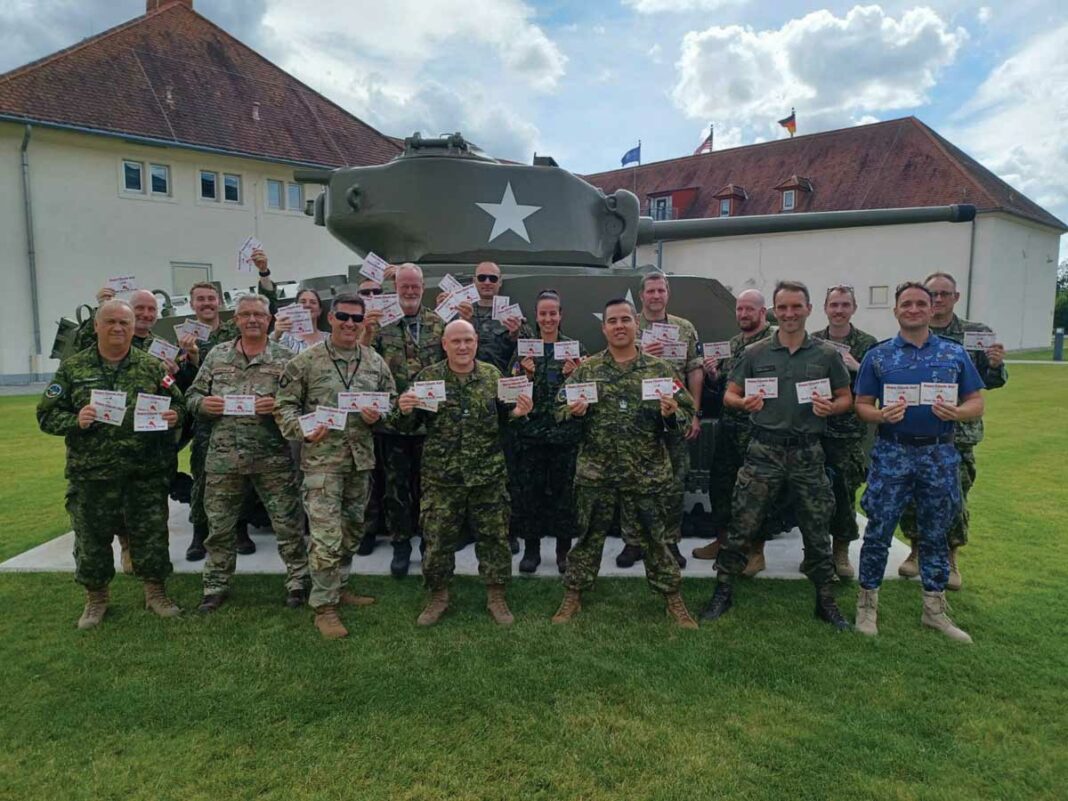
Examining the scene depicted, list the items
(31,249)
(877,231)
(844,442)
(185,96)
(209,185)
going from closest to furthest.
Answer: (844,442), (31,249), (185,96), (209,185), (877,231)

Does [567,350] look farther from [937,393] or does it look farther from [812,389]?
[937,393]

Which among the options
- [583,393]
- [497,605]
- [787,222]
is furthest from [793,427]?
[787,222]

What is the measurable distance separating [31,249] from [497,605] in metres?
21.9

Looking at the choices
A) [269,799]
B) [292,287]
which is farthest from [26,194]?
[269,799]

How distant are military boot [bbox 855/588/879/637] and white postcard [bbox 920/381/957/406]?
124cm

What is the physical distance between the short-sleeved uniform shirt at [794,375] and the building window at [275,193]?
79.9ft

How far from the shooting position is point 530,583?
17.8 ft

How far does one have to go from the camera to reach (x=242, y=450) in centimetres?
460

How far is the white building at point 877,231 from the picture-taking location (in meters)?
30.1

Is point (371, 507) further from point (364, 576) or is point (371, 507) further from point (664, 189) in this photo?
point (664, 189)

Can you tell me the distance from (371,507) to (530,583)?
4.90ft

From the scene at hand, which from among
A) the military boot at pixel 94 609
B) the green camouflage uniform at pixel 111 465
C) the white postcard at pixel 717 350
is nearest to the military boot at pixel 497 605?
the green camouflage uniform at pixel 111 465

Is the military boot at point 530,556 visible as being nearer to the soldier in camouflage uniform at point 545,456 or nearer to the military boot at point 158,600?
the soldier in camouflage uniform at point 545,456

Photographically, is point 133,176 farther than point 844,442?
Yes
